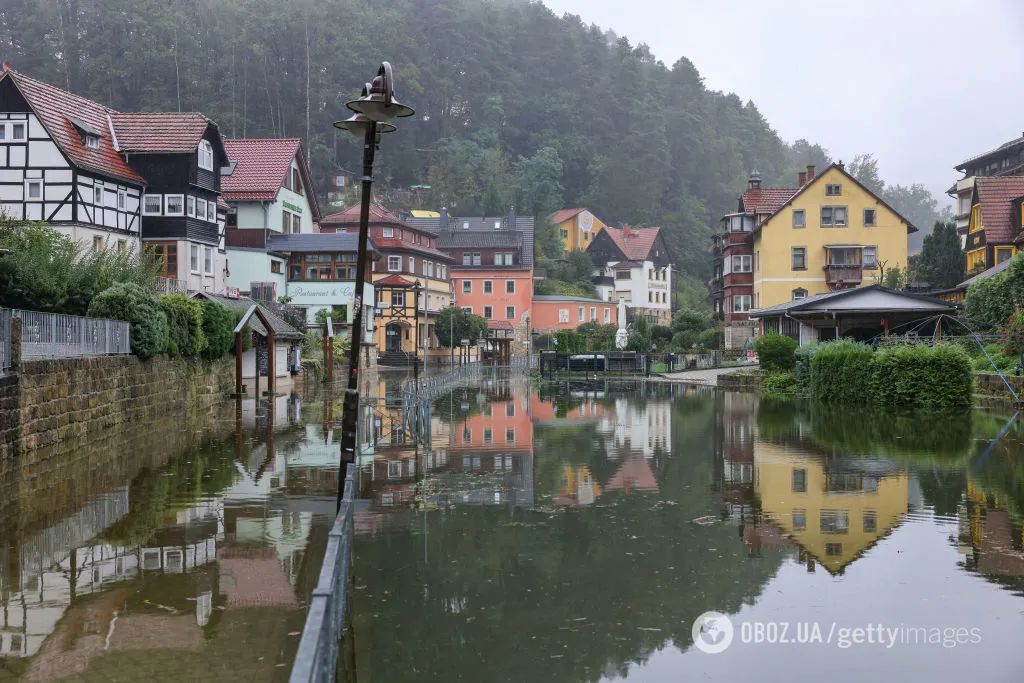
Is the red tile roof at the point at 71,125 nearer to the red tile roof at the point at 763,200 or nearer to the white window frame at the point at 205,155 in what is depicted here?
the white window frame at the point at 205,155

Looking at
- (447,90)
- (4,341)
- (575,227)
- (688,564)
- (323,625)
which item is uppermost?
(447,90)

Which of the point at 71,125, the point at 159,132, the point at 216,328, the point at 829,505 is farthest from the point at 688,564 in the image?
the point at 159,132

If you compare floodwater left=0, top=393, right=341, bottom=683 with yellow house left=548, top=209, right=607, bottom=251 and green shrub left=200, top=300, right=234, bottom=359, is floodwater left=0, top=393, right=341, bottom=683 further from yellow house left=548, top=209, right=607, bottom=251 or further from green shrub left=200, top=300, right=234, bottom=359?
yellow house left=548, top=209, right=607, bottom=251

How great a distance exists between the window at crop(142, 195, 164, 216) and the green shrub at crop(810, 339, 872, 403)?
27573mm

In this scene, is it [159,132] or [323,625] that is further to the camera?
[159,132]

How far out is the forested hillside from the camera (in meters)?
97.6

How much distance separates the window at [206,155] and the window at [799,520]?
37.4 metres

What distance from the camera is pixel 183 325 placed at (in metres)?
28.4

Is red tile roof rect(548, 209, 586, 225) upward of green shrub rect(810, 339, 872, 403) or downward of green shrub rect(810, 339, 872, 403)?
upward

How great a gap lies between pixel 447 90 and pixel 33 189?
83.0 metres

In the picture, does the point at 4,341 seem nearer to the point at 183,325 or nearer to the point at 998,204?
the point at 183,325

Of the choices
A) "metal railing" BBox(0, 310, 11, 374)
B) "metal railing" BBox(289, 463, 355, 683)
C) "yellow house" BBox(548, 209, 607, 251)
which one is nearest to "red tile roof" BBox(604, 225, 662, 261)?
"yellow house" BBox(548, 209, 607, 251)

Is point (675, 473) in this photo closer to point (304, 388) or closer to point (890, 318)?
point (304, 388)

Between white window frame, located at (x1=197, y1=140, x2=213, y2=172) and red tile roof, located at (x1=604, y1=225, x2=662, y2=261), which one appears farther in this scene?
red tile roof, located at (x1=604, y1=225, x2=662, y2=261)
